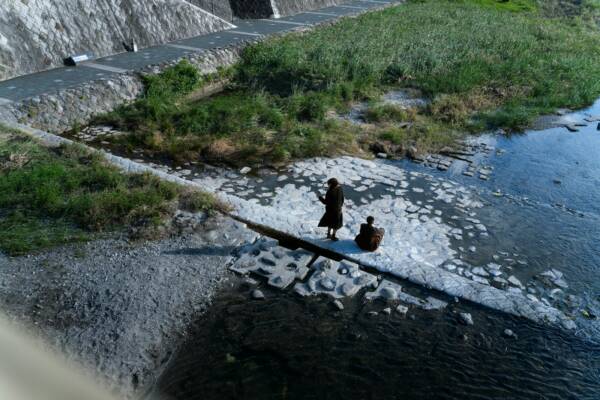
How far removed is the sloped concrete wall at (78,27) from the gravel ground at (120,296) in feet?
26.6

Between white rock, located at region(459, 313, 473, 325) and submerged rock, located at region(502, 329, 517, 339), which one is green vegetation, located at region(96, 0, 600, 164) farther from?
submerged rock, located at region(502, 329, 517, 339)

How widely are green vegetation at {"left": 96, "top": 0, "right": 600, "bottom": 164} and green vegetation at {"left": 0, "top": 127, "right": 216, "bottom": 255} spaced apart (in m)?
2.13

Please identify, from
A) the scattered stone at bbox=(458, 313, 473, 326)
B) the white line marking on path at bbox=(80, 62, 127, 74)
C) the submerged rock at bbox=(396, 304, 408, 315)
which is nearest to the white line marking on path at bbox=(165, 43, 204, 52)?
the white line marking on path at bbox=(80, 62, 127, 74)

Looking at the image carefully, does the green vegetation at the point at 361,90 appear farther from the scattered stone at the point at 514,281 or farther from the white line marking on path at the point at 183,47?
the scattered stone at the point at 514,281

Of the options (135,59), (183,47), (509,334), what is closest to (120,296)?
(509,334)

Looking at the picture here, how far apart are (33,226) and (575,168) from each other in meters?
10.9

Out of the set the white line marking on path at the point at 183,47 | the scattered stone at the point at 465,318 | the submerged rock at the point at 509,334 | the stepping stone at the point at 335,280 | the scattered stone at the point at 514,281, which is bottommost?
the scattered stone at the point at 514,281

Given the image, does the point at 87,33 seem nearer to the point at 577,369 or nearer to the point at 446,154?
the point at 446,154

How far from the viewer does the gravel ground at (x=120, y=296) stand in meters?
4.79

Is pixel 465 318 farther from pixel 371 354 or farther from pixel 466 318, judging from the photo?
pixel 371 354

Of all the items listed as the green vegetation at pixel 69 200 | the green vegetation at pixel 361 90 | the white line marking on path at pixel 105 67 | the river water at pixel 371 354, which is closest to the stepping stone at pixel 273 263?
the river water at pixel 371 354

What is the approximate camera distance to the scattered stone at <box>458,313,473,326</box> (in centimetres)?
556

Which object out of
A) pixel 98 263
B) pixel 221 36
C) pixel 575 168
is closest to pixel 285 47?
pixel 221 36

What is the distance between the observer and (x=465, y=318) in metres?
5.60
